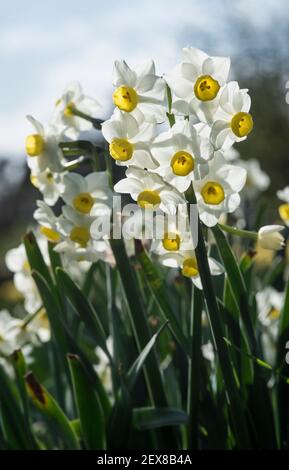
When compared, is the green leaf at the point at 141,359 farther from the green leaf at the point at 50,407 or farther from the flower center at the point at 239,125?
the flower center at the point at 239,125

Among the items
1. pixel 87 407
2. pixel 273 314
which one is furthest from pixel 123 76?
pixel 273 314

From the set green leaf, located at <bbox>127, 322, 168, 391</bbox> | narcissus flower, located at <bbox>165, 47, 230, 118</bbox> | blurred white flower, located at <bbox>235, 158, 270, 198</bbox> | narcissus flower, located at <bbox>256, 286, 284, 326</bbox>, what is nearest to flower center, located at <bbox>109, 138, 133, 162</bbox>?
narcissus flower, located at <bbox>165, 47, 230, 118</bbox>

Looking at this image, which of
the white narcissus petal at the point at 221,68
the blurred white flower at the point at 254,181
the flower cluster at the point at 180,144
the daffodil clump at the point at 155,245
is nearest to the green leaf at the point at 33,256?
the daffodil clump at the point at 155,245

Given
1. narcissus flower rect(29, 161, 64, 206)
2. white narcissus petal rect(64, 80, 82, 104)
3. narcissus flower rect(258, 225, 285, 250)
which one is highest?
white narcissus petal rect(64, 80, 82, 104)

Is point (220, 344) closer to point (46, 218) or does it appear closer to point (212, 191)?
point (212, 191)

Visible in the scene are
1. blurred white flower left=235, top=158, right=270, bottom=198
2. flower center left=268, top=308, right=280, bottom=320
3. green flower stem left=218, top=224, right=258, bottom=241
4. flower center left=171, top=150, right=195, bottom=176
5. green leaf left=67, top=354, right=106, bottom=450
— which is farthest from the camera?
blurred white flower left=235, top=158, right=270, bottom=198

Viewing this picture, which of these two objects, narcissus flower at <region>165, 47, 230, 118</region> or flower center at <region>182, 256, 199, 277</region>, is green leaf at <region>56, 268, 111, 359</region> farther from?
narcissus flower at <region>165, 47, 230, 118</region>
